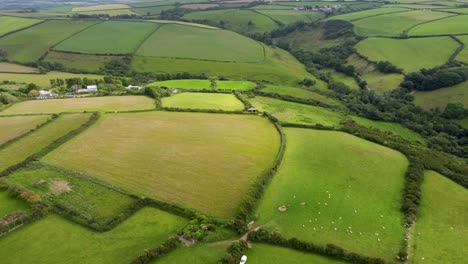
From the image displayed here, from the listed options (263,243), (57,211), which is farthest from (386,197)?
(57,211)

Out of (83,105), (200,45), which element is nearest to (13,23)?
(200,45)

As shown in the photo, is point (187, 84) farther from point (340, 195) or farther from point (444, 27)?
point (444, 27)

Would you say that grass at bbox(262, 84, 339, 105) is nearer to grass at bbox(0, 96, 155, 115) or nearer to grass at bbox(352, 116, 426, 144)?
grass at bbox(352, 116, 426, 144)

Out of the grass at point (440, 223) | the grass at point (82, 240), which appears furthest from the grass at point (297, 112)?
the grass at point (82, 240)

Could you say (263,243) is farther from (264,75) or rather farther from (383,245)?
(264,75)

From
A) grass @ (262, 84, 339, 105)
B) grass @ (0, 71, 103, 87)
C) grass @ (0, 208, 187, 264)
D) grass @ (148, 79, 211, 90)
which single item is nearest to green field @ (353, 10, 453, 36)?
grass @ (262, 84, 339, 105)
